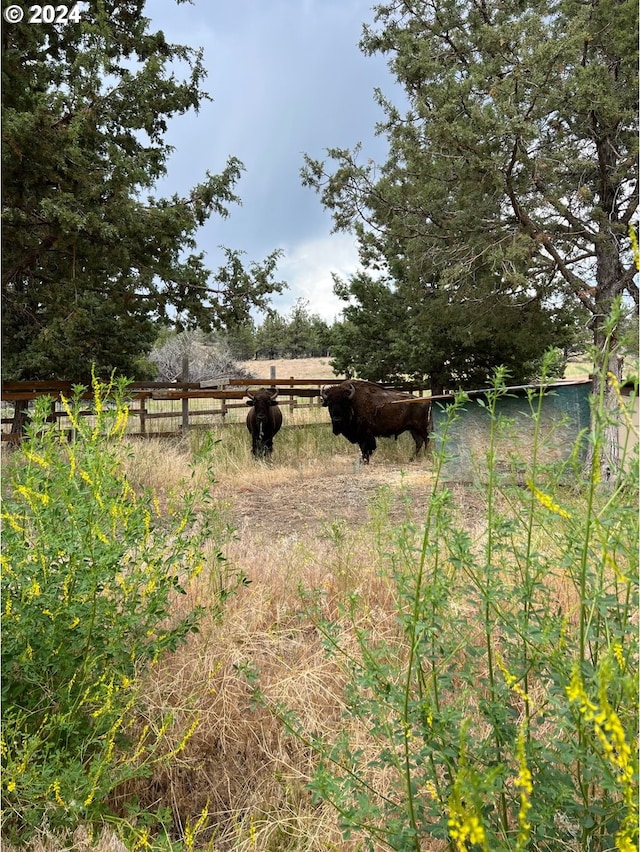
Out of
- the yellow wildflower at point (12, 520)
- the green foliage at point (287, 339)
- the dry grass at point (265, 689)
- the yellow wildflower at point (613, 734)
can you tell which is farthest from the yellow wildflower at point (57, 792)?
the green foliage at point (287, 339)

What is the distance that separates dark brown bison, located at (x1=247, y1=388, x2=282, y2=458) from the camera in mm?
11273

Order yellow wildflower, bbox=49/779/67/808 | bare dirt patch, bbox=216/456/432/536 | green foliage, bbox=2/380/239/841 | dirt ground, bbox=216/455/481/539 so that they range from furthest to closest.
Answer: bare dirt patch, bbox=216/456/432/536 → dirt ground, bbox=216/455/481/539 → green foliage, bbox=2/380/239/841 → yellow wildflower, bbox=49/779/67/808

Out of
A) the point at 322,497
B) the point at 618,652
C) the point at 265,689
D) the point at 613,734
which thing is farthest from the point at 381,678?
the point at 322,497

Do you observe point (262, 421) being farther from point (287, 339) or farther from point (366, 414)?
point (287, 339)

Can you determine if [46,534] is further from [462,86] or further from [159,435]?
[159,435]

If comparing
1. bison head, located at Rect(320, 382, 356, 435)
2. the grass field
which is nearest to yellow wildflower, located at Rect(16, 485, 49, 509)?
the grass field

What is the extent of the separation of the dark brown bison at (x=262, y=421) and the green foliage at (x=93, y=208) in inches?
69.9

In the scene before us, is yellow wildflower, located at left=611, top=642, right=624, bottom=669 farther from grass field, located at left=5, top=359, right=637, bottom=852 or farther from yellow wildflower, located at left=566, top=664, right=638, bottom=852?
yellow wildflower, located at left=566, top=664, right=638, bottom=852

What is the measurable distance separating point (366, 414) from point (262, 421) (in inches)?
82.5

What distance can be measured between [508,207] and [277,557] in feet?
20.6

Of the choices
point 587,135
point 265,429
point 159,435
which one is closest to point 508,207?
point 587,135

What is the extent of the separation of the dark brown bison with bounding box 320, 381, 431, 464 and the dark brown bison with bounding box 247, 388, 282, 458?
45.4 inches

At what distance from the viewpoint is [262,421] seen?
11414mm

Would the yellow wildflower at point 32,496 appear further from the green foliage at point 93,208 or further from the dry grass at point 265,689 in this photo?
the green foliage at point 93,208
